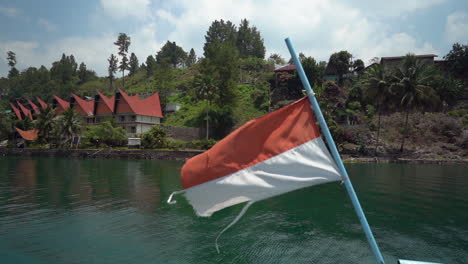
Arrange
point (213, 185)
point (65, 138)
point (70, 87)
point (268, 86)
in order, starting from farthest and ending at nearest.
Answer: point (70, 87)
point (268, 86)
point (65, 138)
point (213, 185)

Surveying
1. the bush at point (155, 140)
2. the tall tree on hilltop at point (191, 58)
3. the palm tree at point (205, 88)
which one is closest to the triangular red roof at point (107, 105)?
the bush at point (155, 140)

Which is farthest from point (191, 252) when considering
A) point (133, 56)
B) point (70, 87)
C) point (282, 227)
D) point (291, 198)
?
point (133, 56)

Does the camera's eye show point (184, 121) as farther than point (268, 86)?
No

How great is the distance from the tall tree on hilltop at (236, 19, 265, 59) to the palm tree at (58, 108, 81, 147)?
6723cm

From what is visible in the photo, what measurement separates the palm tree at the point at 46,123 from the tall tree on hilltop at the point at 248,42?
6688 cm

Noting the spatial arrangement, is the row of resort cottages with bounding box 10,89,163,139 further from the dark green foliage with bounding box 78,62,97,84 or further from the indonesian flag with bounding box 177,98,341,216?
the dark green foliage with bounding box 78,62,97,84

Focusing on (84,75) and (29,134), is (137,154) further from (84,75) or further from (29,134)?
(84,75)

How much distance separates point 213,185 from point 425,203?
1320 centimetres

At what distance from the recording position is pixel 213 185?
3338 millimetres

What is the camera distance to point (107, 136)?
43.8m

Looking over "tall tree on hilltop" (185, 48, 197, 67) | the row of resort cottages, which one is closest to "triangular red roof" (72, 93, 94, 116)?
the row of resort cottages

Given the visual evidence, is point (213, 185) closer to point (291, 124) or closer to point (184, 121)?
point (291, 124)

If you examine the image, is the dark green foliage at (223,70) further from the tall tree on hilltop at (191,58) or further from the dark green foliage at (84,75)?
the dark green foliage at (84,75)

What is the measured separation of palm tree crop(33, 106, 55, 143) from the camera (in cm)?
4772
